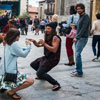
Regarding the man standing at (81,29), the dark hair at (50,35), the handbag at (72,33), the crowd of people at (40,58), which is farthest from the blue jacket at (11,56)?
the handbag at (72,33)

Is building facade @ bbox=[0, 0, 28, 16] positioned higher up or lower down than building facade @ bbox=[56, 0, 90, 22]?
higher up

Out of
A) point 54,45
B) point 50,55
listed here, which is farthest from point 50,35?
point 50,55

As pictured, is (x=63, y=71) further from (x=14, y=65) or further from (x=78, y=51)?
(x=14, y=65)

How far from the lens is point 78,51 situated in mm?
6520

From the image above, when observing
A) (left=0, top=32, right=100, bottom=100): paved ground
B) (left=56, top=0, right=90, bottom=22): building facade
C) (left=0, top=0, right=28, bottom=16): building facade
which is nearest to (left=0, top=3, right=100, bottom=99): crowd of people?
(left=0, top=32, right=100, bottom=100): paved ground

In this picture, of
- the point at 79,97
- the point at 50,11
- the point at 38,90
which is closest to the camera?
the point at 79,97

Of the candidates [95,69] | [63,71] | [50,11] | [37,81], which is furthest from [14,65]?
[50,11]

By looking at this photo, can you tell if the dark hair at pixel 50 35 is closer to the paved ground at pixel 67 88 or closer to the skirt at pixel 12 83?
the paved ground at pixel 67 88

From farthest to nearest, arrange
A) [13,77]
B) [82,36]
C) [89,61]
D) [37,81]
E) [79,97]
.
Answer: [89,61] → [82,36] → [37,81] → [79,97] → [13,77]

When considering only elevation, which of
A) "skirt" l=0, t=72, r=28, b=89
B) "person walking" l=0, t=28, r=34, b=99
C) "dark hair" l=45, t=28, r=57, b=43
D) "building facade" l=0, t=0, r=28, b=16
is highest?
"building facade" l=0, t=0, r=28, b=16

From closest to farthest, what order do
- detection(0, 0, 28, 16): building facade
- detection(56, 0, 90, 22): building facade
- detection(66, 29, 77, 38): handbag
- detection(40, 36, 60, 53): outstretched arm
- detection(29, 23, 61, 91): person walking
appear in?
detection(40, 36, 60, 53): outstretched arm → detection(29, 23, 61, 91): person walking → detection(66, 29, 77, 38): handbag → detection(56, 0, 90, 22): building facade → detection(0, 0, 28, 16): building facade

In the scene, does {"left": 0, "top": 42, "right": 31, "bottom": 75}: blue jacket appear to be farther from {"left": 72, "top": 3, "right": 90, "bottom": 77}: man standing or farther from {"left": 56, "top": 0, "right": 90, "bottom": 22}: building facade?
{"left": 56, "top": 0, "right": 90, "bottom": 22}: building facade

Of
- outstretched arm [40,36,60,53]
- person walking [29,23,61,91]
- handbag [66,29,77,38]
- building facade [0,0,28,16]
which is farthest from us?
building facade [0,0,28,16]

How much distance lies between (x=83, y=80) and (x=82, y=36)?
39.1 inches
